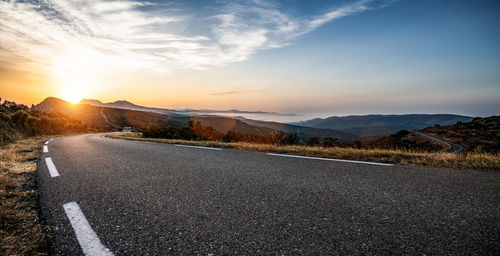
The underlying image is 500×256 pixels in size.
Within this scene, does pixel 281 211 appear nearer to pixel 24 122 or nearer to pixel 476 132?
pixel 24 122

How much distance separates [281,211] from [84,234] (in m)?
1.88

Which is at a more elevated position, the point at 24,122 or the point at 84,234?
the point at 24,122

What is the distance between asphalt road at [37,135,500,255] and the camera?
74.5 inches

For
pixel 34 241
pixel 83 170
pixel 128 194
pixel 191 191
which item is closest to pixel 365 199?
pixel 191 191

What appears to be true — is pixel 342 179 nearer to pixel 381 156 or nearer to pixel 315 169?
pixel 315 169

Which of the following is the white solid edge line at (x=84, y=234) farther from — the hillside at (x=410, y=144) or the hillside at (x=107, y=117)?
the hillside at (x=107, y=117)

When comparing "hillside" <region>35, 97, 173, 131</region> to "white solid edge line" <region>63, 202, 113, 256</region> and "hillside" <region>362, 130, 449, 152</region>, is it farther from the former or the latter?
"white solid edge line" <region>63, 202, 113, 256</region>

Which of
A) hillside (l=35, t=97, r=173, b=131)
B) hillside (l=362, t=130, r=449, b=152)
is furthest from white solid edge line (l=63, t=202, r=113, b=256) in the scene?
hillside (l=35, t=97, r=173, b=131)

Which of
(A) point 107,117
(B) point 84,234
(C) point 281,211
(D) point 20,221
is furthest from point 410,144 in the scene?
(A) point 107,117

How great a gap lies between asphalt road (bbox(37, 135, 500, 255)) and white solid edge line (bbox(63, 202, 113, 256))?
0.14 feet

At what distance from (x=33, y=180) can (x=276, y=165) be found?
14.6 ft

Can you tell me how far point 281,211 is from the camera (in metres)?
2.57

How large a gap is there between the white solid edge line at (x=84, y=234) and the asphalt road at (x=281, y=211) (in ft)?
0.14

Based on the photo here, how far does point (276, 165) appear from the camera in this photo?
16.8 feet
